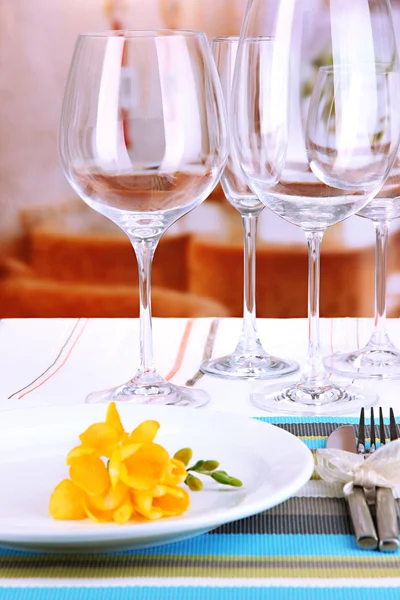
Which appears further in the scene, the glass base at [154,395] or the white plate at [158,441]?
the glass base at [154,395]

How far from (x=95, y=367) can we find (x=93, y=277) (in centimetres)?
180

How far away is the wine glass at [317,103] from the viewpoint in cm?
63

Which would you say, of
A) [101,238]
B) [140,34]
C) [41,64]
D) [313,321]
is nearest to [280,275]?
[101,238]

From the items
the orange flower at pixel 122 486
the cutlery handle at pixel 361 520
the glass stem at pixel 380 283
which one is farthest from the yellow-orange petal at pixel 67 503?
the glass stem at pixel 380 283

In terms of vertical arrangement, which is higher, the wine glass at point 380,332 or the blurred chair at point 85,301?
the wine glass at point 380,332

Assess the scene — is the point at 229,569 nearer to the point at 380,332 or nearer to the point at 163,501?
the point at 163,501

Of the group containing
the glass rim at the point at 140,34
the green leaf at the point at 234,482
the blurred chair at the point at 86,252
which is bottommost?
the blurred chair at the point at 86,252

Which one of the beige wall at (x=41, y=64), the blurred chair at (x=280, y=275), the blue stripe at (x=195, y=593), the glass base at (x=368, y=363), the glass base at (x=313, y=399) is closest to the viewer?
the blue stripe at (x=195, y=593)

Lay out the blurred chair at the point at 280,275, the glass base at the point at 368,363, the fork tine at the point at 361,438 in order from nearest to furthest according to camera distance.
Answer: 1. the fork tine at the point at 361,438
2. the glass base at the point at 368,363
3. the blurred chair at the point at 280,275

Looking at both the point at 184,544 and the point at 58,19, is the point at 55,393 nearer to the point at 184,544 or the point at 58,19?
the point at 184,544

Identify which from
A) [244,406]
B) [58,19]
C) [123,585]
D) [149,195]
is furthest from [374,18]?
[58,19]

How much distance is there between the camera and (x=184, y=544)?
426 mm

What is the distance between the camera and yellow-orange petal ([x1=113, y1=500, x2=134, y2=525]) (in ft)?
1.33

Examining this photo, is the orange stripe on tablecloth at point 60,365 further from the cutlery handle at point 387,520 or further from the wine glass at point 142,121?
the cutlery handle at point 387,520
